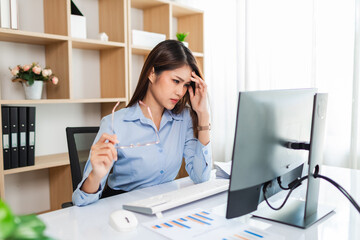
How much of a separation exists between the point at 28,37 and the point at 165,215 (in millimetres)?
1627

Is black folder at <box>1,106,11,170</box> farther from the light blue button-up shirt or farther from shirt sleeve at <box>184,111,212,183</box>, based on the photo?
shirt sleeve at <box>184,111,212,183</box>

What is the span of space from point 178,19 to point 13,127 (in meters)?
1.98

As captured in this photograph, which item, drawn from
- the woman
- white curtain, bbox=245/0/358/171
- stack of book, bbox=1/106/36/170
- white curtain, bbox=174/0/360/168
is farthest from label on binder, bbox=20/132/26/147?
white curtain, bbox=245/0/358/171

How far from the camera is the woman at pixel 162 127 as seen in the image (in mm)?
1447

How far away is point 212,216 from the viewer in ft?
3.40

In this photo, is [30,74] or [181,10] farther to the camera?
[181,10]

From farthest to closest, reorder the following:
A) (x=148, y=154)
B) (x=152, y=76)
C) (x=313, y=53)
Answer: (x=313, y=53), (x=152, y=76), (x=148, y=154)

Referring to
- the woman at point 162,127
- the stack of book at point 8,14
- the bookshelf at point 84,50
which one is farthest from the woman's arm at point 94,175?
the stack of book at point 8,14

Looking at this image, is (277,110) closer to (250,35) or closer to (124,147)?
(124,147)

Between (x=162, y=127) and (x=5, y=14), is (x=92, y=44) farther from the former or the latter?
(x=162, y=127)

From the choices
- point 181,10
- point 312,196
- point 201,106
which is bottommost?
point 312,196

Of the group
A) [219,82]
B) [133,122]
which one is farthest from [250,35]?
[133,122]

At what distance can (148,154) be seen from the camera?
1.46 metres

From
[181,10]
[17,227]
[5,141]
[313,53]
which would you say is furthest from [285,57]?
[17,227]
